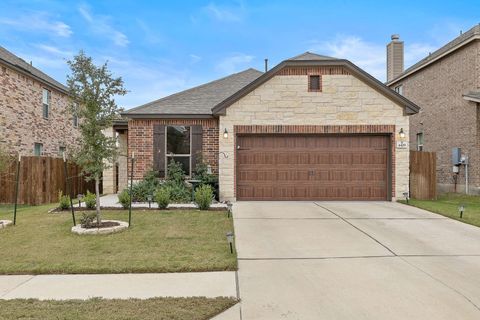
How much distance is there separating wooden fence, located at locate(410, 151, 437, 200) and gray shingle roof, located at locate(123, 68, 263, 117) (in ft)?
24.8

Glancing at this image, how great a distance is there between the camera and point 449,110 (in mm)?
16938

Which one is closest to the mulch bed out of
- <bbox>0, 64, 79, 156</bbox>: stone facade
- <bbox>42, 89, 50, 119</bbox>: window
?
<bbox>0, 64, 79, 156</bbox>: stone facade

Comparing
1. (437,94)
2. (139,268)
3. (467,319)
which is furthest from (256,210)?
(437,94)

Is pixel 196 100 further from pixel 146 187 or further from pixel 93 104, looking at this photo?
pixel 93 104

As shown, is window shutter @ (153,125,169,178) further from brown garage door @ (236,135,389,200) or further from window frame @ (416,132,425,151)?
window frame @ (416,132,425,151)

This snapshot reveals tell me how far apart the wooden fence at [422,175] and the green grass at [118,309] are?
10.8 metres

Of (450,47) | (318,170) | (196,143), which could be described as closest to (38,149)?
(196,143)

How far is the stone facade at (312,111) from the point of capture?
39.3ft

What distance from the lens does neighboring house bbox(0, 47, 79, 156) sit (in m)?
15.1

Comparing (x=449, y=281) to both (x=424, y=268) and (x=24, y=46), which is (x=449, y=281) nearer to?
(x=424, y=268)

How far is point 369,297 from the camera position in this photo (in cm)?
411

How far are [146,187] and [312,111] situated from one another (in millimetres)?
6261

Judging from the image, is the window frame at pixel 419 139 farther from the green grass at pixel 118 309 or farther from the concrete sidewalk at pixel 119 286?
the green grass at pixel 118 309

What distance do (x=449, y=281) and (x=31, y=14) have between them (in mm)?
18667
